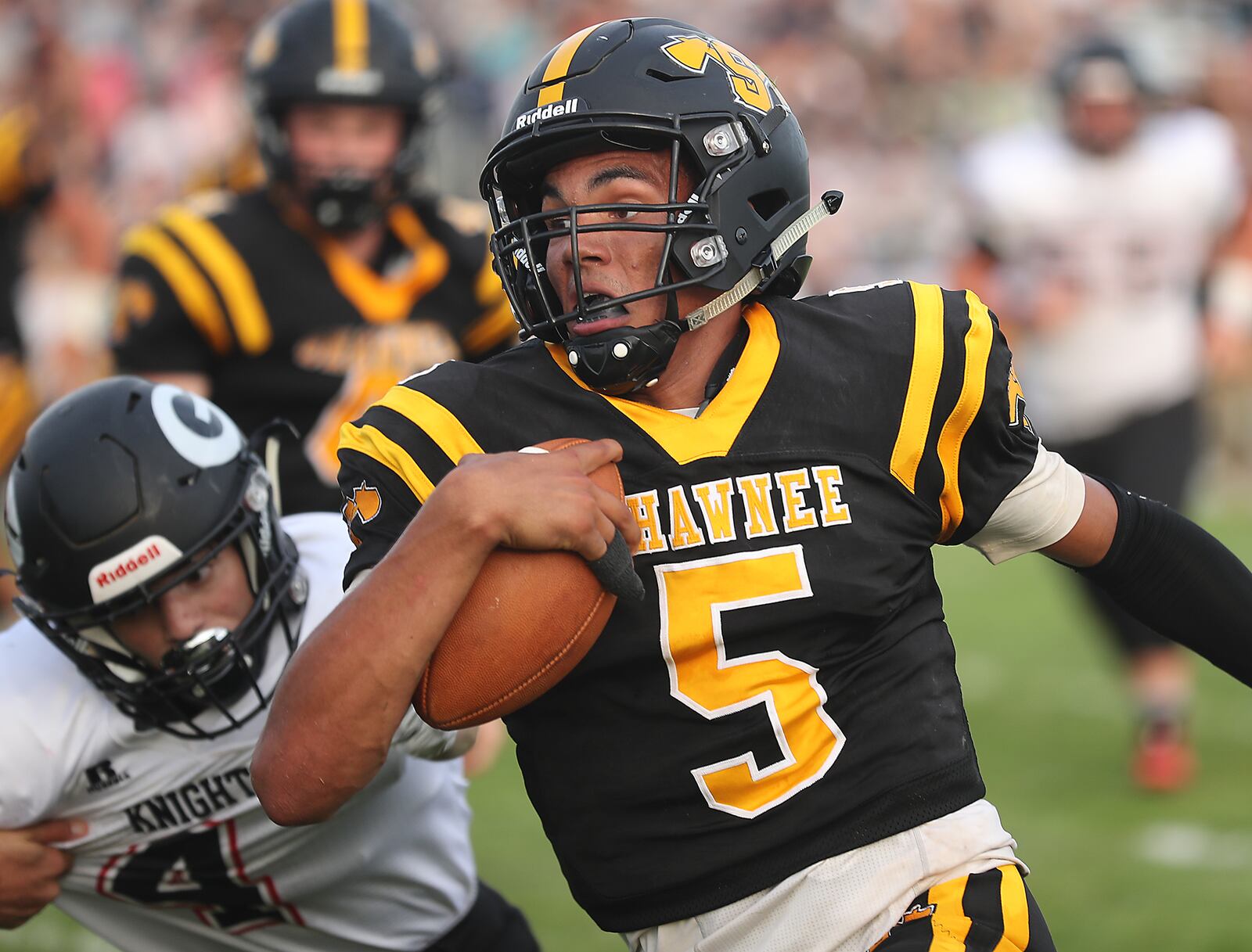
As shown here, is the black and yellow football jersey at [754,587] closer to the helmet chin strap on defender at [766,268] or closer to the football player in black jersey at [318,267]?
the helmet chin strap on defender at [766,268]

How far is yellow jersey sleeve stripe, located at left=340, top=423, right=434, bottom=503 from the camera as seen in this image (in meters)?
2.31

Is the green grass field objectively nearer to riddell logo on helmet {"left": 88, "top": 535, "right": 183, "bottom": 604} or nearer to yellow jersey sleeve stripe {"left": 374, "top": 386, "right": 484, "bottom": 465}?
riddell logo on helmet {"left": 88, "top": 535, "right": 183, "bottom": 604}

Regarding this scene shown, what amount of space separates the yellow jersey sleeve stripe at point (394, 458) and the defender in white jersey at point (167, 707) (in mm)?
543

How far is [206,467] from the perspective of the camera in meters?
2.86

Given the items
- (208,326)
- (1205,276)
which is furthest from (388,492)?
(1205,276)

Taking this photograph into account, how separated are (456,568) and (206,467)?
0.94 meters

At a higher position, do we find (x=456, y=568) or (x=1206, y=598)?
(x=456, y=568)

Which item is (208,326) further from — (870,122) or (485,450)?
(870,122)

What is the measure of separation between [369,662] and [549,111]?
0.87 metres

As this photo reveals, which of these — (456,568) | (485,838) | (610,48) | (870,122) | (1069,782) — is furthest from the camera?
(870,122)

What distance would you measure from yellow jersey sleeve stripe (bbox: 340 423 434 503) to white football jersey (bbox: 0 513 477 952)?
0.67 meters

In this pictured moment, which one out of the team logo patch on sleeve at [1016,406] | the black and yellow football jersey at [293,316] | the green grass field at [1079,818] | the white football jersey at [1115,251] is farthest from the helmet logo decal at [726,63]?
the white football jersey at [1115,251]

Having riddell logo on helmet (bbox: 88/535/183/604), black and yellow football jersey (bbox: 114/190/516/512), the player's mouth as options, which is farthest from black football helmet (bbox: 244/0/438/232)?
the player's mouth

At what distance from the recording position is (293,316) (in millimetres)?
4379
